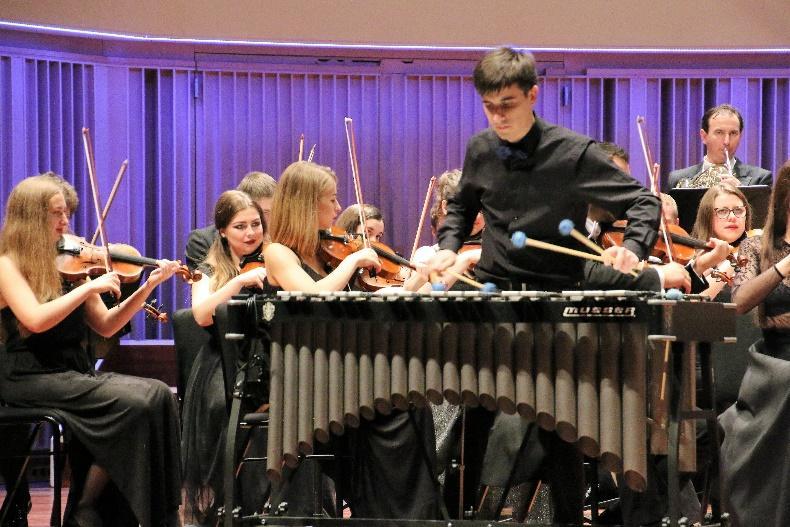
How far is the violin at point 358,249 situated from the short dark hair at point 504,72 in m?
1.28

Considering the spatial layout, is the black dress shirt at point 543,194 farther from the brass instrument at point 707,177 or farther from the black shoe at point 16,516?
the brass instrument at point 707,177

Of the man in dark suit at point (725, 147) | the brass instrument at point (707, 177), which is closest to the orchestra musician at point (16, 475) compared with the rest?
the brass instrument at point (707, 177)

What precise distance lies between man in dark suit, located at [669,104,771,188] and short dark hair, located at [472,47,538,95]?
257 cm

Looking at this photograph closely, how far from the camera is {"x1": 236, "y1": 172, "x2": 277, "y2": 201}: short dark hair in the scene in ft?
17.6

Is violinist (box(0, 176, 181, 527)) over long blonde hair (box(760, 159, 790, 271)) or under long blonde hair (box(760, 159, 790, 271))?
under

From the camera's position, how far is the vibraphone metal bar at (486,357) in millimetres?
2986

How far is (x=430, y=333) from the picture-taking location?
10.4 feet

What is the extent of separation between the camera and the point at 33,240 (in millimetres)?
4156

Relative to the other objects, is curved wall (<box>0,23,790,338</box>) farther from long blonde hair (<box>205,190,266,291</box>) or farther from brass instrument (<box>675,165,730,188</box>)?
long blonde hair (<box>205,190,266,291</box>)

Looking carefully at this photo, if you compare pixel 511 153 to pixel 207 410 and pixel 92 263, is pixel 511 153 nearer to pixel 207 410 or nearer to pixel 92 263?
pixel 207 410

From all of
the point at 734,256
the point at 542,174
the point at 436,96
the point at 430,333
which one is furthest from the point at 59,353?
the point at 436,96

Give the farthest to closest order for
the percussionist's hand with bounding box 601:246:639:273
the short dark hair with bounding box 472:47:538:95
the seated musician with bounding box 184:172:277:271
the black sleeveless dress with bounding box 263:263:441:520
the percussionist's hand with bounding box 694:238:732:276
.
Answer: the seated musician with bounding box 184:172:277:271 → the percussionist's hand with bounding box 694:238:732:276 → the black sleeveless dress with bounding box 263:263:441:520 → the short dark hair with bounding box 472:47:538:95 → the percussionist's hand with bounding box 601:246:639:273

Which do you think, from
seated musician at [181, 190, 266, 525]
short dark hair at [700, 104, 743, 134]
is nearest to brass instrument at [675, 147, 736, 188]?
short dark hair at [700, 104, 743, 134]

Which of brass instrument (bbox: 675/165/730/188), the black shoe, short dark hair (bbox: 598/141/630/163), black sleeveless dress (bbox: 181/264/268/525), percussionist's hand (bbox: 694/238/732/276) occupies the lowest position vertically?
the black shoe
